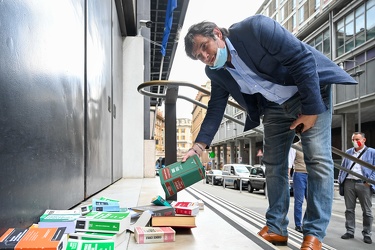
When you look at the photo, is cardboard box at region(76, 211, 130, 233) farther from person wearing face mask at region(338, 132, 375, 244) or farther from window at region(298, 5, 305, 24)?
window at region(298, 5, 305, 24)

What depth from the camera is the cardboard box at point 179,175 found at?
2248 millimetres

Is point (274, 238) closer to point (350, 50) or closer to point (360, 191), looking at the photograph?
point (360, 191)

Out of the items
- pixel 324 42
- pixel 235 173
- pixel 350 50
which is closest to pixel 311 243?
pixel 235 173

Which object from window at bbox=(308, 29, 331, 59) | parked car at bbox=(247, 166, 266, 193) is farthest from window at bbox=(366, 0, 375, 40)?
parked car at bbox=(247, 166, 266, 193)

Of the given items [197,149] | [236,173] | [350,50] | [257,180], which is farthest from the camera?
[350,50]

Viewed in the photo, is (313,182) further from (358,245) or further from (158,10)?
(158,10)

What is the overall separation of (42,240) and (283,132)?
4.84 feet

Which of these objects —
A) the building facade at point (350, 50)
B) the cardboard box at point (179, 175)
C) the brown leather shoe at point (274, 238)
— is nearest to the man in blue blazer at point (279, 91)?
the brown leather shoe at point (274, 238)

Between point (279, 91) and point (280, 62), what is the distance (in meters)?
0.20

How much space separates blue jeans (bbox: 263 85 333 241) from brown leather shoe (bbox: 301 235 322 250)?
2cm

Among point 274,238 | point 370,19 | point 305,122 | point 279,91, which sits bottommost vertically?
point 274,238

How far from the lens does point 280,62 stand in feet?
6.10

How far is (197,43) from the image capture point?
2.02m

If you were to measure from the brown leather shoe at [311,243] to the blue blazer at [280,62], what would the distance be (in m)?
0.63
